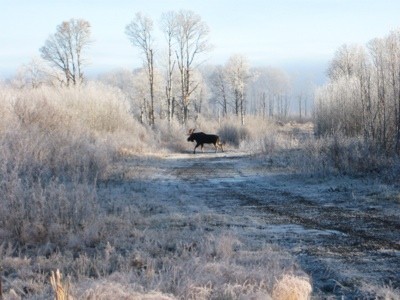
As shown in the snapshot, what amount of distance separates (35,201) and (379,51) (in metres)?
11.6

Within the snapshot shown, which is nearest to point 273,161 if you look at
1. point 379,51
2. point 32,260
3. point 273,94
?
point 379,51

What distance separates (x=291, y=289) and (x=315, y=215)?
3873 mm

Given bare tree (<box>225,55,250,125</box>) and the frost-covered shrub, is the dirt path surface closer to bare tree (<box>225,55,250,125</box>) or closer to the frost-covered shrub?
the frost-covered shrub

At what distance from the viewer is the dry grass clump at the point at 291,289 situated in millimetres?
3457

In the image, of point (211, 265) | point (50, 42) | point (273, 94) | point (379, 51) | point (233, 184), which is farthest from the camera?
point (273, 94)

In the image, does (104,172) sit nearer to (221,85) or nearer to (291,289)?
(291,289)

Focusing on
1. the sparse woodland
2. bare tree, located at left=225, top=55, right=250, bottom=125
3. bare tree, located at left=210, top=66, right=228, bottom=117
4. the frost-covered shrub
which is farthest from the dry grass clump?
bare tree, located at left=210, top=66, right=228, bottom=117

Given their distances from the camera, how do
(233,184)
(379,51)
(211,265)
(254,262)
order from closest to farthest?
(211,265) < (254,262) < (233,184) < (379,51)

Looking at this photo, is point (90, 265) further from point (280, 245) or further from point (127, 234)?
point (280, 245)

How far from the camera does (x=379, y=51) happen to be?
1405 centimetres

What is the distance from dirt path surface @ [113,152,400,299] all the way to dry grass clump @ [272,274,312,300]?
0.15 metres

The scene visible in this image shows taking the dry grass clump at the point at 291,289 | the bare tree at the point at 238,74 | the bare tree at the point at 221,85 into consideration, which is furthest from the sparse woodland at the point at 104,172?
the bare tree at the point at 221,85

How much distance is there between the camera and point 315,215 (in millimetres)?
7227

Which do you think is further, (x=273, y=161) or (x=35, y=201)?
(x=273, y=161)
